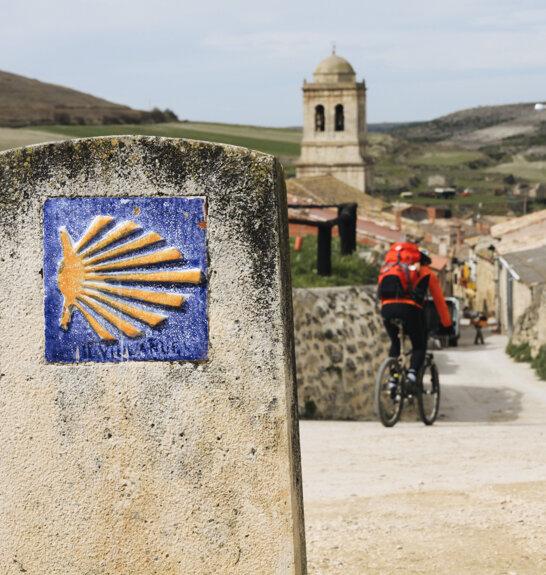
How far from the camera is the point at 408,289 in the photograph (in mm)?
10172

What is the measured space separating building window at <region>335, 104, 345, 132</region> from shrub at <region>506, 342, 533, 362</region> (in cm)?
6877

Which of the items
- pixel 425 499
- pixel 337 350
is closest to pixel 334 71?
pixel 337 350

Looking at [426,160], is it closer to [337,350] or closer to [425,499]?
[337,350]

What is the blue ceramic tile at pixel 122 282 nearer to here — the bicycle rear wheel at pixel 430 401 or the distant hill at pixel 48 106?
the bicycle rear wheel at pixel 430 401

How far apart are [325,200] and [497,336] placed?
27398 mm

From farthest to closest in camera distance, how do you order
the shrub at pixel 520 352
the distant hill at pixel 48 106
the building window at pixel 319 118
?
→ the building window at pixel 319 118 → the distant hill at pixel 48 106 → the shrub at pixel 520 352

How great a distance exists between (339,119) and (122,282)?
92493 mm

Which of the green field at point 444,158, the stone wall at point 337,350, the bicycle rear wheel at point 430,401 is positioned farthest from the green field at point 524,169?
the bicycle rear wheel at point 430,401

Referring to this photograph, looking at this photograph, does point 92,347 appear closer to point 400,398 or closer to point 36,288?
point 36,288

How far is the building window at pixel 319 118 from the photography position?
95594 millimetres

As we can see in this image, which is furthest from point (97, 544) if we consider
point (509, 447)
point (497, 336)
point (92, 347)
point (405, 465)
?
point (497, 336)

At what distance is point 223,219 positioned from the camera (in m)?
4.68

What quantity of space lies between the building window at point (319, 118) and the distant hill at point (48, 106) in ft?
97.5

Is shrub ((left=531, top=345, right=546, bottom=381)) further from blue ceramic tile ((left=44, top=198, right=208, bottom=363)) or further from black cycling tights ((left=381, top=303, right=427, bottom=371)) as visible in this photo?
blue ceramic tile ((left=44, top=198, right=208, bottom=363))
